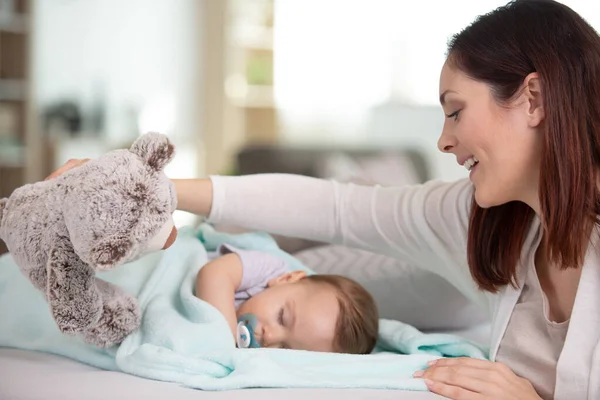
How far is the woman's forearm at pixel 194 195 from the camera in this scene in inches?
55.7

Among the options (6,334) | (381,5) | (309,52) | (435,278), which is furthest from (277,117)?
(6,334)

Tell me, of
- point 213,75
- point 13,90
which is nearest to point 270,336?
point 13,90

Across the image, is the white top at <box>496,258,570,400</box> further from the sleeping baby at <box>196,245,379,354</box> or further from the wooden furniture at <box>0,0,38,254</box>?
the wooden furniture at <box>0,0,38,254</box>

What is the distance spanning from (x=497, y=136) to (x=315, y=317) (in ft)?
1.50

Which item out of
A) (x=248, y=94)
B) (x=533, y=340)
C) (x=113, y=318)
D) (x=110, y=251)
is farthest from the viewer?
(x=248, y=94)

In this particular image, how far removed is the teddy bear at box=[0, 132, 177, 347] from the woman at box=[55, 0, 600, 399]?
0.15m

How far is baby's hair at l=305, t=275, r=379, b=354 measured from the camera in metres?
1.40

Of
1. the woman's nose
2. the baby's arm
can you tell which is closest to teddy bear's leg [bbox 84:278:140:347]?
the baby's arm

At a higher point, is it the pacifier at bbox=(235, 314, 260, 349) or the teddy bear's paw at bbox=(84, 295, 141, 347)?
the teddy bear's paw at bbox=(84, 295, 141, 347)

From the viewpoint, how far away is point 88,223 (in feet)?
3.37

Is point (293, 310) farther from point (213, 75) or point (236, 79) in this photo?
point (213, 75)

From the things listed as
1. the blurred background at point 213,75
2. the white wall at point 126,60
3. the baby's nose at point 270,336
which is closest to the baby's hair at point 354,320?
the baby's nose at point 270,336

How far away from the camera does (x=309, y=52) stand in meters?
5.73

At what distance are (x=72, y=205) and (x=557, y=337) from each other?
0.82 meters
